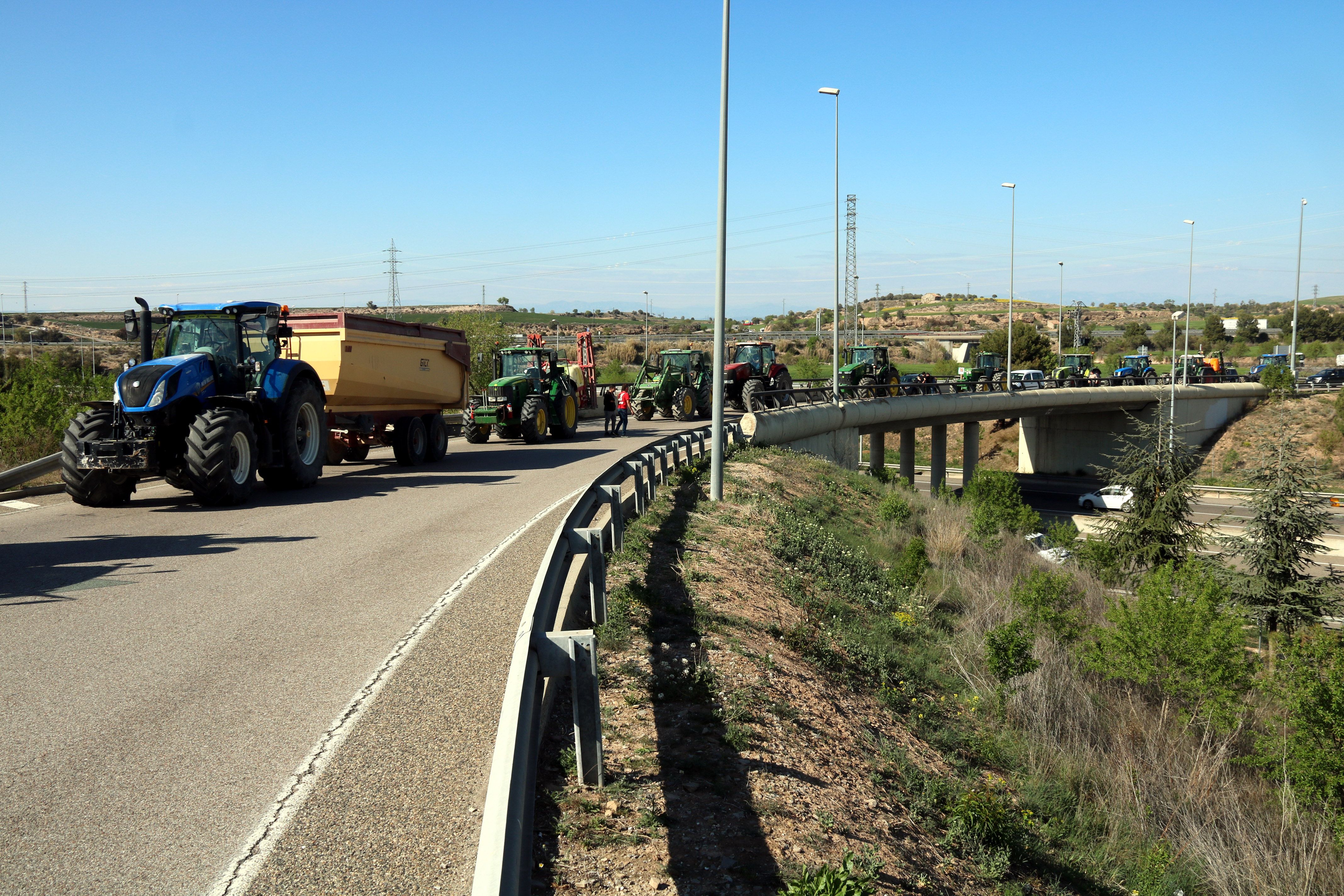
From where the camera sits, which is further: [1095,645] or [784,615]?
[1095,645]

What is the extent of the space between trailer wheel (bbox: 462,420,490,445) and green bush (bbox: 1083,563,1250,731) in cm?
1650

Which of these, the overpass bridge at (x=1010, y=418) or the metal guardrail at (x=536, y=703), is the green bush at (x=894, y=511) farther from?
the metal guardrail at (x=536, y=703)

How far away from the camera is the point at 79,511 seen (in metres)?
13.1

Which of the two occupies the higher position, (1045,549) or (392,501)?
(392,501)

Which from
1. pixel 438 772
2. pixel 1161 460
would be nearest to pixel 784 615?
pixel 438 772

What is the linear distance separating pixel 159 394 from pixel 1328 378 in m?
71.1

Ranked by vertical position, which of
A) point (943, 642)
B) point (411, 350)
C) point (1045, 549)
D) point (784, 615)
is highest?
point (411, 350)

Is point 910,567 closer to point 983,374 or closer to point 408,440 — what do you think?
point 408,440

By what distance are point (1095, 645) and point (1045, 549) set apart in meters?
16.0

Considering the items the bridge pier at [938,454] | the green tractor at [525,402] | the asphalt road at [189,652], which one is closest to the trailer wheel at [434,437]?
the green tractor at [525,402]

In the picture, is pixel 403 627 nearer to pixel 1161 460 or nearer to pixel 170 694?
pixel 170 694

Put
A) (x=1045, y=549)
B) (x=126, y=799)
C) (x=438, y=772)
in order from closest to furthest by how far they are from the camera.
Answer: (x=126, y=799), (x=438, y=772), (x=1045, y=549)

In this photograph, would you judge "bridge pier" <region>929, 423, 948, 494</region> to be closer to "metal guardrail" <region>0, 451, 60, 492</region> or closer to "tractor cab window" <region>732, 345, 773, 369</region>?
"tractor cab window" <region>732, 345, 773, 369</region>

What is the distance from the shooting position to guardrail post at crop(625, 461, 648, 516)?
498 inches
